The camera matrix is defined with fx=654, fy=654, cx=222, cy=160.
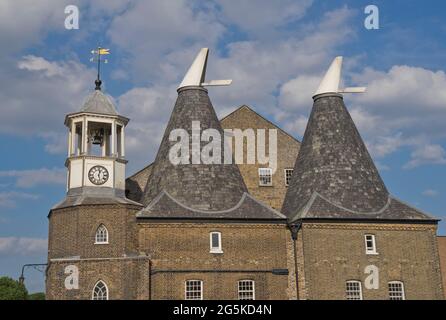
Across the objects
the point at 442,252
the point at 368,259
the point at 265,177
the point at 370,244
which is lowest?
the point at 368,259

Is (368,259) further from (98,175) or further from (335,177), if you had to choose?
(98,175)

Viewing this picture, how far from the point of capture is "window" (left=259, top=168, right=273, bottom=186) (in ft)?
112

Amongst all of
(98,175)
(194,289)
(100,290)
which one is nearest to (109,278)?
(100,290)

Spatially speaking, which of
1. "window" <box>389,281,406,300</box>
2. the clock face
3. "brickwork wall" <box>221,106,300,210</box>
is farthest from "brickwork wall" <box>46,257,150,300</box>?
"brickwork wall" <box>221,106,300,210</box>

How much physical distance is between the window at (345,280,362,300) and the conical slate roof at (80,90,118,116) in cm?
1218

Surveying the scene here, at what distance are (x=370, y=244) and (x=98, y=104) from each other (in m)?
13.0

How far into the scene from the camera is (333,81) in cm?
3172

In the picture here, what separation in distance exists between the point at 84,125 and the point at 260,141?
11152 mm

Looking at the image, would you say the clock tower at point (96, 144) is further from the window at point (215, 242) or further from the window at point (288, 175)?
the window at point (288, 175)

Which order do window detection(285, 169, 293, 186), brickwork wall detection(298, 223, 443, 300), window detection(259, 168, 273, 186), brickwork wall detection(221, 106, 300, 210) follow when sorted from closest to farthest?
brickwork wall detection(298, 223, 443, 300) < brickwork wall detection(221, 106, 300, 210) < window detection(259, 168, 273, 186) < window detection(285, 169, 293, 186)

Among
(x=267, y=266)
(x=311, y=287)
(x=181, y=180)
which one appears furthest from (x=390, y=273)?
(x=181, y=180)

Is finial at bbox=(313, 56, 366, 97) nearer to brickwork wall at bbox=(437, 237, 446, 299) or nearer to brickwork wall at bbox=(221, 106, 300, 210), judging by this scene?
brickwork wall at bbox=(221, 106, 300, 210)

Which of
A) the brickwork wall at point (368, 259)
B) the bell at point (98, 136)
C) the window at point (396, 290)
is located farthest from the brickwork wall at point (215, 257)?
the bell at point (98, 136)

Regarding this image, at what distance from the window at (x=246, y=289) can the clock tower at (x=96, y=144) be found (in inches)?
250
